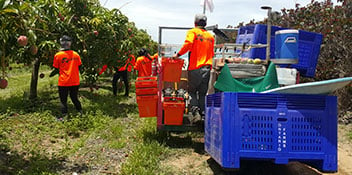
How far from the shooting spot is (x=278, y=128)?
3.44 metres

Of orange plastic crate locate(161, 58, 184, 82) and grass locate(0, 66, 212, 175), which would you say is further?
orange plastic crate locate(161, 58, 184, 82)

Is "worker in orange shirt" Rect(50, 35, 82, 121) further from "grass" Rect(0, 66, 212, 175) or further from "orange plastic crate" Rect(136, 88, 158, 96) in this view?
"orange plastic crate" Rect(136, 88, 158, 96)

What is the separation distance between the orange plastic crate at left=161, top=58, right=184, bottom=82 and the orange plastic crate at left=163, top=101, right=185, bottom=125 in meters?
0.41

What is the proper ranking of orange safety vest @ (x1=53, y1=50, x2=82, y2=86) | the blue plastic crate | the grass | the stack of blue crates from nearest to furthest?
the blue plastic crate
the grass
the stack of blue crates
orange safety vest @ (x1=53, y1=50, x2=82, y2=86)

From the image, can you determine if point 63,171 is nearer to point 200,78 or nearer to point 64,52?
point 200,78

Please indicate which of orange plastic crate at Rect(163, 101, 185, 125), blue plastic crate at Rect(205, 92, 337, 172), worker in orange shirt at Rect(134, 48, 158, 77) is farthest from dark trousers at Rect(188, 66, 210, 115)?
worker in orange shirt at Rect(134, 48, 158, 77)

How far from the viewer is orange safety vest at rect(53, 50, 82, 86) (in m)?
6.52

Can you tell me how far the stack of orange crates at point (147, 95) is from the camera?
17.6ft

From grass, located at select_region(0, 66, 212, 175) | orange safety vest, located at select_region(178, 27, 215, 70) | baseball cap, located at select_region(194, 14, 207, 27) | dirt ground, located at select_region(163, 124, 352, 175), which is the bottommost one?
dirt ground, located at select_region(163, 124, 352, 175)

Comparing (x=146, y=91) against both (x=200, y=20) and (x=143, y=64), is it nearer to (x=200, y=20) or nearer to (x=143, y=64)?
(x=200, y=20)

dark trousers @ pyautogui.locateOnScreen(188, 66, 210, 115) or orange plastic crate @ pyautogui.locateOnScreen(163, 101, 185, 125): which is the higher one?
dark trousers @ pyautogui.locateOnScreen(188, 66, 210, 115)

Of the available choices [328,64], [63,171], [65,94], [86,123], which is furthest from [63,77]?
[328,64]

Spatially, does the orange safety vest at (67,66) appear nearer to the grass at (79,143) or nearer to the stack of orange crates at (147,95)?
the grass at (79,143)

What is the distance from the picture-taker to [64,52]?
21.6 ft
